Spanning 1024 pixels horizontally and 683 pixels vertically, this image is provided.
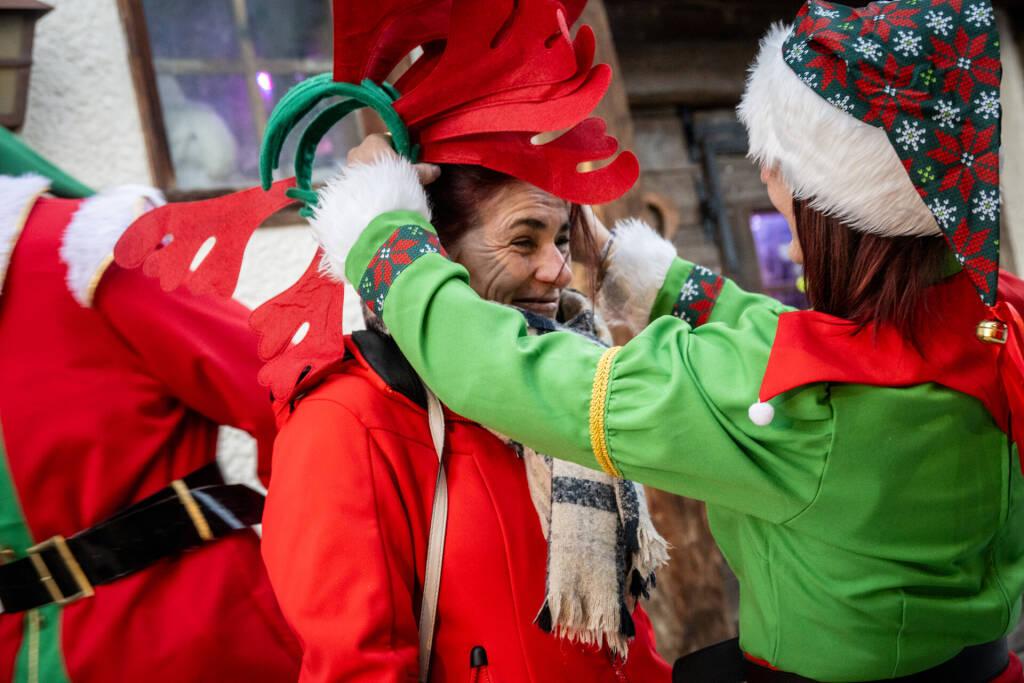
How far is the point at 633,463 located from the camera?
3.46 ft

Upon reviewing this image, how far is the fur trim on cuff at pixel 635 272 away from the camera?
5.30 ft

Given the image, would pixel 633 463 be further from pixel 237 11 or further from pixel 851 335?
pixel 237 11

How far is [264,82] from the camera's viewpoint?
2.54 metres

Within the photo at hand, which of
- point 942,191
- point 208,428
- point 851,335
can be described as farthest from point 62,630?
point 942,191

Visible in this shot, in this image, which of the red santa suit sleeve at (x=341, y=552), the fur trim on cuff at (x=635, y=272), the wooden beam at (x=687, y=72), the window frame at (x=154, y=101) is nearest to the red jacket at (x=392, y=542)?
the red santa suit sleeve at (x=341, y=552)

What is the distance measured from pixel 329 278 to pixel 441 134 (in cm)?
26

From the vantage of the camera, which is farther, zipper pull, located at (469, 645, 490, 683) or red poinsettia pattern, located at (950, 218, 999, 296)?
zipper pull, located at (469, 645, 490, 683)

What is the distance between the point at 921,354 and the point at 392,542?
68 cm

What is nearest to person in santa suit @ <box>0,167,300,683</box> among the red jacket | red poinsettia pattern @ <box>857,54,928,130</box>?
the red jacket

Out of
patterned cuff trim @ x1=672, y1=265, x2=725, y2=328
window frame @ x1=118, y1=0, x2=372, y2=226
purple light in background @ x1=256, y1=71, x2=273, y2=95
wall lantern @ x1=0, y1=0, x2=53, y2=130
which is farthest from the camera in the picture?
purple light in background @ x1=256, y1=71, x2=273, y2=95

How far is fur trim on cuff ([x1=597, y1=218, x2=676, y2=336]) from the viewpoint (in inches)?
63.6

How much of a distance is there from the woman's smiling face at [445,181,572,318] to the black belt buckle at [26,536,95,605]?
2.32ft

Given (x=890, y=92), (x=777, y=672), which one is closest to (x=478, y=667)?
(x=777, y=672)

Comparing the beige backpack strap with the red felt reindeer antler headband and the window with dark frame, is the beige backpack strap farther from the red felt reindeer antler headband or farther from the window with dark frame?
the window with dark frame
